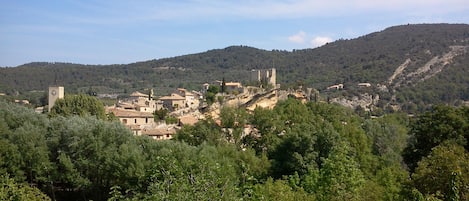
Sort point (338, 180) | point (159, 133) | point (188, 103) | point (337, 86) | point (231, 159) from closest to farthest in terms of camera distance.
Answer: point (338, 180)
point (231, 159)
point (159, 133)
point (188, 103)
point (337, 86)

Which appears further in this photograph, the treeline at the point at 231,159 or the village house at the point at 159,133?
the village house at the point at 159,133

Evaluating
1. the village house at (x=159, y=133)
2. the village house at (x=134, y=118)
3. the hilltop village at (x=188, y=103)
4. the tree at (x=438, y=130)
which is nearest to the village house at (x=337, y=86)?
the hilltop village at (x=188, y=103)

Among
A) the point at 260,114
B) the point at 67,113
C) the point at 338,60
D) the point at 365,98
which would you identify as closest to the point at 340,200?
the point at 260,114

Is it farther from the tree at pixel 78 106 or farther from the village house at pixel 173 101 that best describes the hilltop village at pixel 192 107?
the tree at pixel 78 106

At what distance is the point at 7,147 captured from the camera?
2752 centimetres

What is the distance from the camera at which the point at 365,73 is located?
458ft

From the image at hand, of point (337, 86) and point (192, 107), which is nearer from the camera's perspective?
point (192, 107)

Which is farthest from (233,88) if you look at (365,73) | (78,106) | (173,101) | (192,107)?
(365,73)

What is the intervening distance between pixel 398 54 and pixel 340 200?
148 metres

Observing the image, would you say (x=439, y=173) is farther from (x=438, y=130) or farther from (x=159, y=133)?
(x=159, y=133)

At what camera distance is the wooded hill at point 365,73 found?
122 m

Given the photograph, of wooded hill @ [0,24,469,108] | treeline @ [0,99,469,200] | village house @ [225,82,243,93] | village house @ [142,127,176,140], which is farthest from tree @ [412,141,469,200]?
wooded hill @ [0,24,469,108]

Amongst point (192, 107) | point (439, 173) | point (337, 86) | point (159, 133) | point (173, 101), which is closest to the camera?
point (439, 173)

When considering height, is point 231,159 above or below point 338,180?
below
